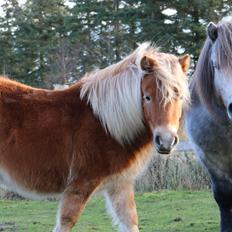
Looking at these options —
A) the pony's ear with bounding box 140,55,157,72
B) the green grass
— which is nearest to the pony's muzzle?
the pony's ear with bounding box 140,55,157,72

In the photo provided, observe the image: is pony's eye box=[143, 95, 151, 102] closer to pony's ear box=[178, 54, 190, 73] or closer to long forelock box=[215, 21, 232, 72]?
pony's ear box=[178, 54, 190, 73]

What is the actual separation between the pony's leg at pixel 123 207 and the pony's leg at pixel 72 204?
378 mm

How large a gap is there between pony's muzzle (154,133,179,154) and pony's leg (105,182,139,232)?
2.77 feet

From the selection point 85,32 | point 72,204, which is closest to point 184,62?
point 72,204

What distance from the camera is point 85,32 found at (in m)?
30.6

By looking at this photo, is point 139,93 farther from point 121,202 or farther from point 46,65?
point 46,65

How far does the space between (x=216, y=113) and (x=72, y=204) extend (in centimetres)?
139

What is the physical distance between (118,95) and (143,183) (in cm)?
553

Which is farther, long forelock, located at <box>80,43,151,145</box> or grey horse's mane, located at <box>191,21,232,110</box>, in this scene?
long forelock, located at <box>80,43,151,145</box>

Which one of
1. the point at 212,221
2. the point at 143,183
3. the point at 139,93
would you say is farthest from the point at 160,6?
the point at 139,93

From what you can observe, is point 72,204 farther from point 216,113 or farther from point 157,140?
point 216,113

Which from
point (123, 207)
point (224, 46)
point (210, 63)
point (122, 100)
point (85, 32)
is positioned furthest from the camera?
point (85, 32)

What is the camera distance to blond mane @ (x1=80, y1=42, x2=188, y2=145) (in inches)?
175

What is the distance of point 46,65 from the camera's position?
31.7m
